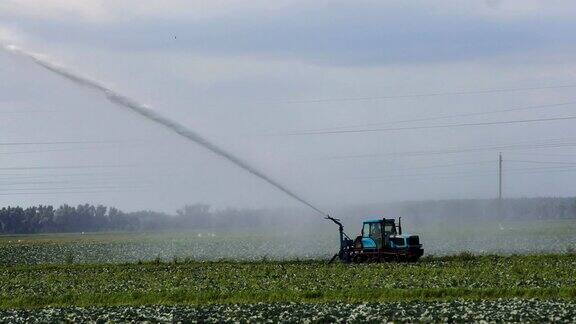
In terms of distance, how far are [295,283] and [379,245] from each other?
733 inches

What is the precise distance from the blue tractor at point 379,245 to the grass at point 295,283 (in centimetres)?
232

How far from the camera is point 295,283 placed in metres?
47.1

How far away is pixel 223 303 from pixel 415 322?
11.4 metres

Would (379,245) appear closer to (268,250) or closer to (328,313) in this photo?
(328,313)

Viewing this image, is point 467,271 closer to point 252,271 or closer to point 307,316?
point 252,271

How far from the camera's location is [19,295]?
4566 cm

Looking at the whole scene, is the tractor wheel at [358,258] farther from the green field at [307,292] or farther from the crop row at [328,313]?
the crop row at [328,313]

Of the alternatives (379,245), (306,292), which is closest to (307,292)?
(306,292)

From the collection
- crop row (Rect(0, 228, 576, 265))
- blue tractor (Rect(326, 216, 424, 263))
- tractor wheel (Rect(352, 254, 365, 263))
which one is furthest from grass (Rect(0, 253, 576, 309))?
crop row (Rect(0, 228, 576, 265))

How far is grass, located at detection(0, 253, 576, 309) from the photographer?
4153 cm

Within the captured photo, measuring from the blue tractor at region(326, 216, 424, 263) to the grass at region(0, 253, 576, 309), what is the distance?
91.3 inches

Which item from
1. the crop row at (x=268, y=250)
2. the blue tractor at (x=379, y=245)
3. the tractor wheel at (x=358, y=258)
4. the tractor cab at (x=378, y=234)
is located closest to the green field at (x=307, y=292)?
the blue tractor at (x=379, y=245)

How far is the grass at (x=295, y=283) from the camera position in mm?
41531

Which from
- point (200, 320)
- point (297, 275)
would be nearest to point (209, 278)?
point (297, 275)
